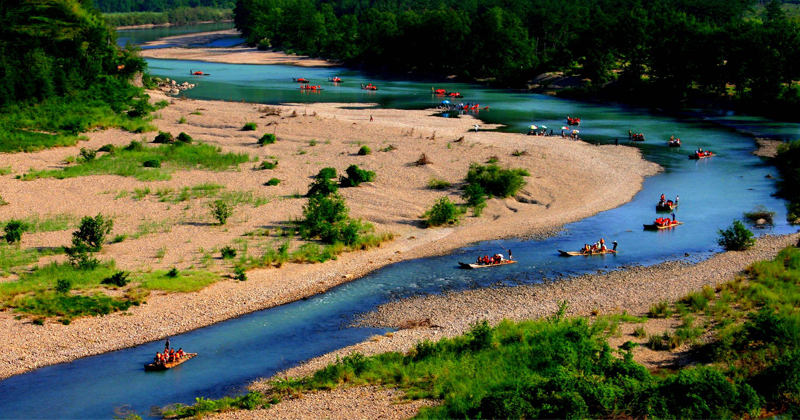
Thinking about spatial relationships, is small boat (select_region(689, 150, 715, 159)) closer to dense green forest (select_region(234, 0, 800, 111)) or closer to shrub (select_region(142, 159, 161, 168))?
dense green forest (select_region(234, 0, 800, 111))

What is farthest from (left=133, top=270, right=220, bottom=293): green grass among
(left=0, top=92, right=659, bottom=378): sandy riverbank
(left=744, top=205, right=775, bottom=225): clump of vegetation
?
(left=744, top=205, right=775, bottom=225): clump of vegetation

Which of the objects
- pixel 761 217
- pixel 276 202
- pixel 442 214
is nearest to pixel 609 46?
pixel 761 217

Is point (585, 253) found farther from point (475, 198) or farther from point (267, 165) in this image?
point (267, 165)

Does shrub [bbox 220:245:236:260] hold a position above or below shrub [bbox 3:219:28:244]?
below

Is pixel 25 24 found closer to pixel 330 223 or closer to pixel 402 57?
pixel 330 223

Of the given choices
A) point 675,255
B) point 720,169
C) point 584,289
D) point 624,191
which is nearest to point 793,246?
point 675,255

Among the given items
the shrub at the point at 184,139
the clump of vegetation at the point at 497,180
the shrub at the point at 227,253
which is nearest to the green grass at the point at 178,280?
the shrub at the point at 227,253
